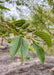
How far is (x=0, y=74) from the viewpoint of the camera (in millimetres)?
1238

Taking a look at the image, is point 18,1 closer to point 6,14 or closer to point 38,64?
point 6,14

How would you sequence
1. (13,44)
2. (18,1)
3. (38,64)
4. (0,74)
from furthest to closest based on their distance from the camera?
(38,64) < (0,74) < (18,1) < (13,44)

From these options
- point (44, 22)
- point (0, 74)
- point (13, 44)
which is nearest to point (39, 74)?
point (0, 74)

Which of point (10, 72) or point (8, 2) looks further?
point (10, 72)

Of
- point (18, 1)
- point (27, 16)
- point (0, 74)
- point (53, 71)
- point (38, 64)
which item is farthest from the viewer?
point (38, 64)

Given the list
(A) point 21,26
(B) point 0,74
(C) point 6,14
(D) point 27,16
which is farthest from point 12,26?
(B) point 0,74

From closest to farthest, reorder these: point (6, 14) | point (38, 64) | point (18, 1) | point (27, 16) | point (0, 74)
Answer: point (18, 1) < point (6, 14) < point (27, 16) < point (0, 74) < point (38, 64)

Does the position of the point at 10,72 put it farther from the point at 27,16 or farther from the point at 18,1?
the point at 18,1

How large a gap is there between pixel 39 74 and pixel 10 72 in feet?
1.06

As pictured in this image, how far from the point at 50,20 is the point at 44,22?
43 mm

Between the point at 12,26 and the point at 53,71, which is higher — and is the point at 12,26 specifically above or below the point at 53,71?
above

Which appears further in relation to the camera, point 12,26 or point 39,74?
point 39,74

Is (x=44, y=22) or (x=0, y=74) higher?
(x=44, y=22)

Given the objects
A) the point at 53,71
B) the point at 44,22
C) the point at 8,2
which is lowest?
the point at 53,71
